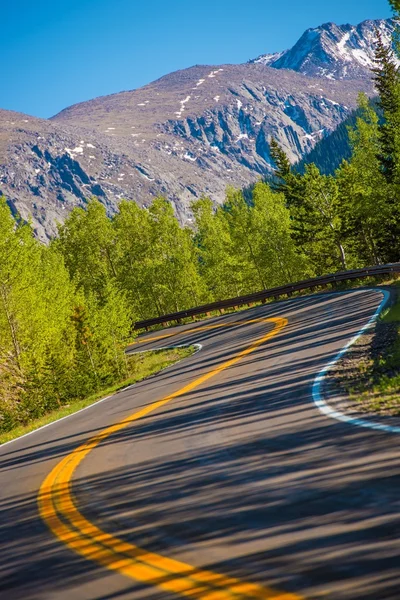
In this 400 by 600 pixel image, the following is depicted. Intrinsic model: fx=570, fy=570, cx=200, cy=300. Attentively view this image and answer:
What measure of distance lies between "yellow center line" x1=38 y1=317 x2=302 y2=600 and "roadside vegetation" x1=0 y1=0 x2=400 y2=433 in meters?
15.1

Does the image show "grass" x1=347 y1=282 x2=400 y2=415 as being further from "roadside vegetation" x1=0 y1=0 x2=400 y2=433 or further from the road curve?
"roadside vegetation" x1=0 y1=0 x2=400 y2=433

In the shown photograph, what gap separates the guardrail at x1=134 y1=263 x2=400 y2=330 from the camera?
33.0 metres

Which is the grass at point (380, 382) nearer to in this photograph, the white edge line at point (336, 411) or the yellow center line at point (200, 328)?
the white edge line at point (336, 411)

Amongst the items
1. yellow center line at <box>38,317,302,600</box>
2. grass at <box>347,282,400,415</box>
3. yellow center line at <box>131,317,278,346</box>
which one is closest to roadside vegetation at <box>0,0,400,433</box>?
yellow center line at <box>131,317,278,346</box>

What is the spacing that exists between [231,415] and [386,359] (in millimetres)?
3408

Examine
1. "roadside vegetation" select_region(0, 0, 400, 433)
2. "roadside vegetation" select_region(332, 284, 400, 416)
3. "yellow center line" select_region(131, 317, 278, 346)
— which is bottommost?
"yellow center line" select_region(131, 317, 278, 346)

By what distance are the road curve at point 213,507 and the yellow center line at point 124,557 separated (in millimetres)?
16

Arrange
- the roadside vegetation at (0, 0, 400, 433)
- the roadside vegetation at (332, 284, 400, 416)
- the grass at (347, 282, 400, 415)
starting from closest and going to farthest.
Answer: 1. the grass at (347, 282, 400, 415)
2. the roadside vegetation at (332, 284, 400, 416)
3. the roadside vegetation at (0, 0, 400, 433)

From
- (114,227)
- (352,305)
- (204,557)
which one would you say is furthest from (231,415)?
(114,227)

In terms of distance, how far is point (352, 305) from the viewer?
2398 centimetres

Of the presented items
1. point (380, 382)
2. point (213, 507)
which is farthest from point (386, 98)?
point (213, 507)

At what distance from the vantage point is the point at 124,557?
15.5ft

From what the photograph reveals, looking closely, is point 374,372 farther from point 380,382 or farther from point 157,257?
point 157,257

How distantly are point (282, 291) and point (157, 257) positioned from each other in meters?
17.0
